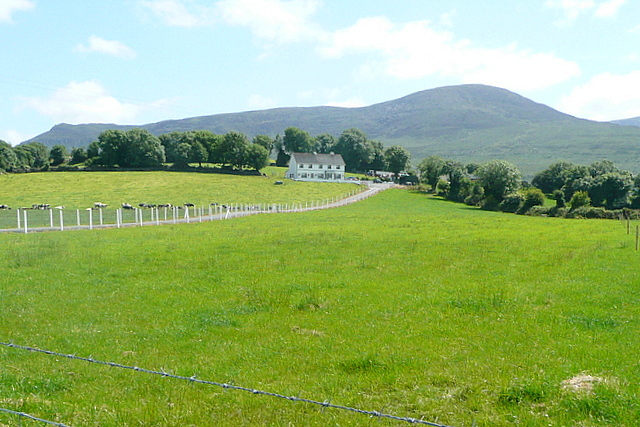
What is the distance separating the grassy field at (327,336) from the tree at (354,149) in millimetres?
160866

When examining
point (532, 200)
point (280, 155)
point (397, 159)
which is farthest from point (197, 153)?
point (532, 200)

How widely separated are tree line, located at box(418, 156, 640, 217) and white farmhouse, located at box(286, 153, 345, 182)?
48309 millimetres

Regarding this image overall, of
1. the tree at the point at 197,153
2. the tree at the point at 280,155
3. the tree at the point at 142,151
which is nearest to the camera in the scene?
the tree at the point at 142,151

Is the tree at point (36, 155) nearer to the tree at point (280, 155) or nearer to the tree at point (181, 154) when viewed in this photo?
the tree at point (181, 154)

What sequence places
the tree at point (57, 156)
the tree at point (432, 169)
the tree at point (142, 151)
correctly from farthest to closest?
the tree at point (57, 156) < the tree at point (142, 151) < the tree at point (432, 169)

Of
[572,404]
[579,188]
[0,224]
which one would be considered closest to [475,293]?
[572,404]

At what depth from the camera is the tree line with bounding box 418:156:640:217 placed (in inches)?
3169

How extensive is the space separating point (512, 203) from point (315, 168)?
79.5 metres

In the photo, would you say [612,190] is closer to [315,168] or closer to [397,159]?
[397,159]

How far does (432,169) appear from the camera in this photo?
122938mm

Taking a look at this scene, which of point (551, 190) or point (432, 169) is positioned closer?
point (551, 190)

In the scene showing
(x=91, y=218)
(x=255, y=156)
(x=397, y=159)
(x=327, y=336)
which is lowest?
(x=91, y=218)

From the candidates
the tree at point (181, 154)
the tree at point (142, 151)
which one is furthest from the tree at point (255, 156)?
the tree at point (142, 151)

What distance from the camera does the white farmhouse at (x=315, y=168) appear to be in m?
156
